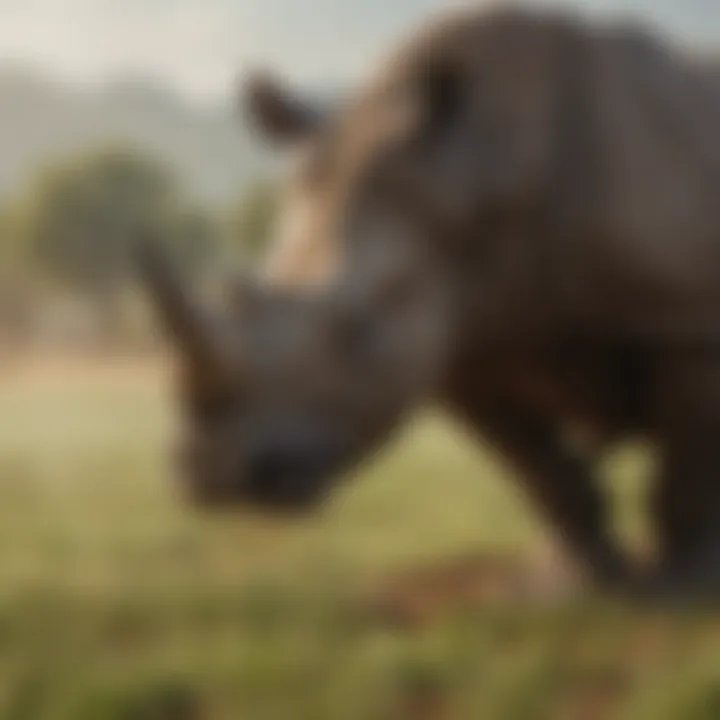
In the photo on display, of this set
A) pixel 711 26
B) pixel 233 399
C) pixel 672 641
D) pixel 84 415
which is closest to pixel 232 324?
pixel 233 399

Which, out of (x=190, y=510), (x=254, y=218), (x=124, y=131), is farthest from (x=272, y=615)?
(x=124, y=131)

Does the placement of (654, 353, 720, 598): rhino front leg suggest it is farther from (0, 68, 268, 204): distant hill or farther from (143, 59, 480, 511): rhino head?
(0, 68, 268, 204): distant hill

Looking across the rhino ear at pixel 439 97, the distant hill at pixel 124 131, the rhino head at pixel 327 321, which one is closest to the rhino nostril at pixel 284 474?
the rhino head at pixel 327 321

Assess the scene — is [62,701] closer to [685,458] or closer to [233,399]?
[233,399]

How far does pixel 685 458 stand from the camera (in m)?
0.94

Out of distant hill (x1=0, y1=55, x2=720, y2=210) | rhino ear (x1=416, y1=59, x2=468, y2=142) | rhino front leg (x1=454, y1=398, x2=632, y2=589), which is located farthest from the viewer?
distant hill (x1=0, y1=55, x2=720, y2=210)

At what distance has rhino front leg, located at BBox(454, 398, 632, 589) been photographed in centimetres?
102

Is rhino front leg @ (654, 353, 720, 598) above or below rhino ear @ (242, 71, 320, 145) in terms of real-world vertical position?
below

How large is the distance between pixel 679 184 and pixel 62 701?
0.50 meters

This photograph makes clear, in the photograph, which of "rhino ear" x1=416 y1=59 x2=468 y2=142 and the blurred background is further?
"rhino ear" x1=416 y1=59 x2=468 y2=142

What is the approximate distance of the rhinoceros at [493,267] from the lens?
2.57ft

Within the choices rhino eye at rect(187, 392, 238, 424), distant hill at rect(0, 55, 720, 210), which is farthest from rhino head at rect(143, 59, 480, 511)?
distant hill at rect(0, 55, 720, 210)

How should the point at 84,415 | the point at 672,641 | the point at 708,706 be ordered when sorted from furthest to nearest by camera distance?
the point at 84,415 → the point at 672,641 → the point at 708,706

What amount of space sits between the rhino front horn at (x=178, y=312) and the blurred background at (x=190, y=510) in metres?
0.10
